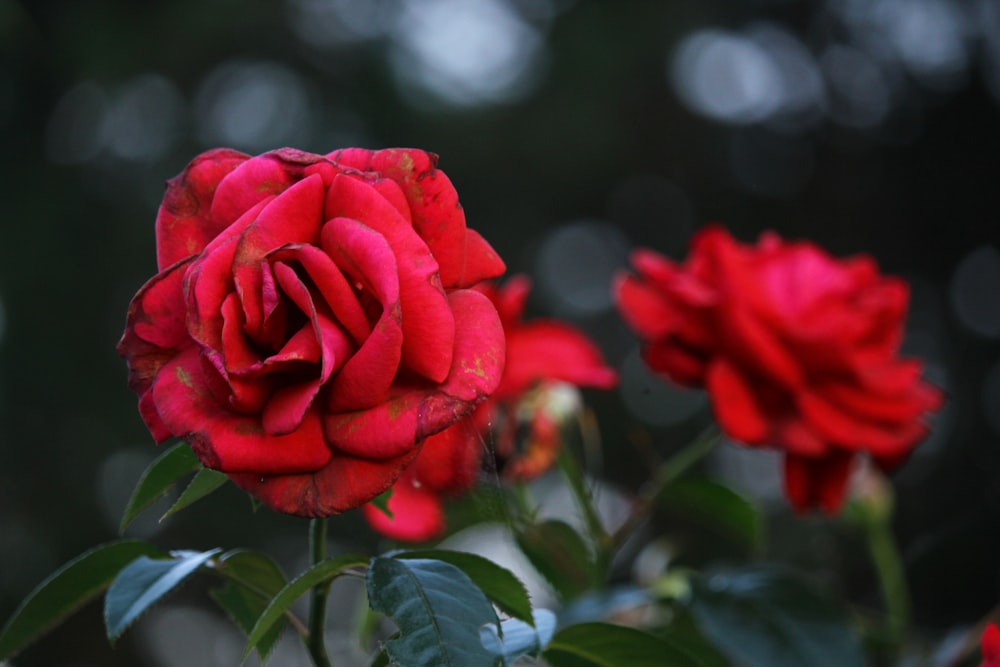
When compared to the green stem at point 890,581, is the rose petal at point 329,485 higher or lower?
higher

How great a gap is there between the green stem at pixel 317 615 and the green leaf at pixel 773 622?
0.28 metres

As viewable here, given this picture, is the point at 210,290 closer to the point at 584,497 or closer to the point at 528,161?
the point at 584,497

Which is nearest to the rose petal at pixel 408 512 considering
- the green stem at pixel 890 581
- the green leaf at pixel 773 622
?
the green leaf at pixel 773 622

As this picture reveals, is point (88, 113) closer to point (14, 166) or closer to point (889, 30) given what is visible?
point (14, 166)

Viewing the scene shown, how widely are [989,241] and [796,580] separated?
2824 mm

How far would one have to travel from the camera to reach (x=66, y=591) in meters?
0.42

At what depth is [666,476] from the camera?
75cm

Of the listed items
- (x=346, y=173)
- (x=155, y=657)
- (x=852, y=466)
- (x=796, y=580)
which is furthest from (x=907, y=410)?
(x=155, y=657)

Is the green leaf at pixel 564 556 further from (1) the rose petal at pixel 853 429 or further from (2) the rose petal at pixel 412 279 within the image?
(2) the rose petal at pixel 412 279

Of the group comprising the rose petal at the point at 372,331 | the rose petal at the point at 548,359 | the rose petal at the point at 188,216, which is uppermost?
the rose petal at the point at 188,216

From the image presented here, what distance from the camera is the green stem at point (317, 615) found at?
1.22 feet

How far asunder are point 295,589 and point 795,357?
0.48m

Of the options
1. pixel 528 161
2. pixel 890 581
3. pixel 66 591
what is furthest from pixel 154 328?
pixel 528 161

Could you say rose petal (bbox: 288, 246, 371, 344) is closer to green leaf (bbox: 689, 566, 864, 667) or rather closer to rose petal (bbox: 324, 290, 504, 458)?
rose petal (bbox: 324, 290, 504, 458)
